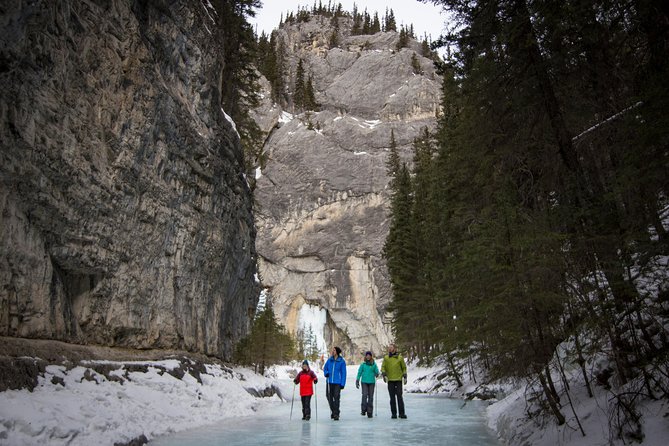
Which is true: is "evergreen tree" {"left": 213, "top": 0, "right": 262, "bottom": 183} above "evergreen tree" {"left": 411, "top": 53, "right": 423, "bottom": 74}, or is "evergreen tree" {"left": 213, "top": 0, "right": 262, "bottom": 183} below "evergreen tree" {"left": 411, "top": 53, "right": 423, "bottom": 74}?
below

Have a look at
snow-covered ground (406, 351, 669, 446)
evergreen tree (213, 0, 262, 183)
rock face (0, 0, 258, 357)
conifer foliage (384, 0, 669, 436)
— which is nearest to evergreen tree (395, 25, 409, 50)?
evergreen tree (213, 0, 262, 183)

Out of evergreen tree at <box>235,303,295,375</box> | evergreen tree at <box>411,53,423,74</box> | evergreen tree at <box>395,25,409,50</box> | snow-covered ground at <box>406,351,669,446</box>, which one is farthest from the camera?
evergreen tree at <box>395,25,409,50</box>

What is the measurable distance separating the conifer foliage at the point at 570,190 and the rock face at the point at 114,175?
897 cm

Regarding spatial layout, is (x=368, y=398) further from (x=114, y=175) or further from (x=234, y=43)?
(x=234, y=43)

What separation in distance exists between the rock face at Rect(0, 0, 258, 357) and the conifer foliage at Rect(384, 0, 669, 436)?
8.97 m

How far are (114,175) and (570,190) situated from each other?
11.4 m

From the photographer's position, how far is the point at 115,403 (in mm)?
8711

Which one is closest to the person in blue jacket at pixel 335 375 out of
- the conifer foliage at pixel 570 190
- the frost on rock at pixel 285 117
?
the conifer foliage at pixel 570 190

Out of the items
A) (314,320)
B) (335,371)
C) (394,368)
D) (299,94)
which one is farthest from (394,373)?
(299,94)

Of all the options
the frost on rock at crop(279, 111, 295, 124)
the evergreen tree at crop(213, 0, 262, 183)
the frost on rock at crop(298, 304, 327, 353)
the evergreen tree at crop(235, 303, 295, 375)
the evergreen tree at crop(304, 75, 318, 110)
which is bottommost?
the evergreen tree at crop(235, 303, 295, 375)

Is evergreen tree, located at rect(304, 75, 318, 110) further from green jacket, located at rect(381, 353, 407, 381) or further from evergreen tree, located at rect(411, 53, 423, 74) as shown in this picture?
green jacket, located at rect(381, 353, 407, 381)

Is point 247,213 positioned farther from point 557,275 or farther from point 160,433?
point 557,275

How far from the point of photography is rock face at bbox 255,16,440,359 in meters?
69.6

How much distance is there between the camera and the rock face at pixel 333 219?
228 ft
